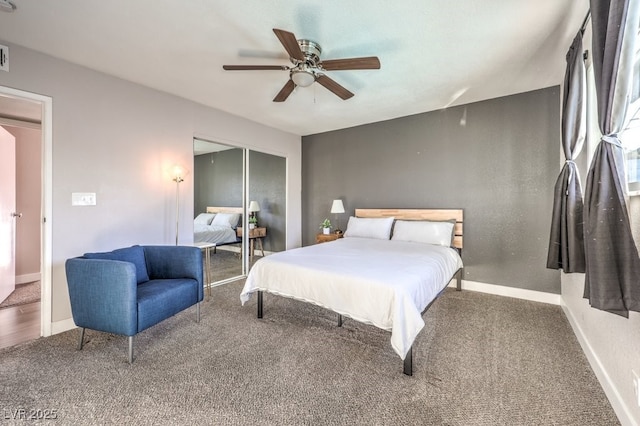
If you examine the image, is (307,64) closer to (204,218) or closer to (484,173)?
(204,218)

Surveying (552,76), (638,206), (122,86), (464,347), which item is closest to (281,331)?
(464,347)

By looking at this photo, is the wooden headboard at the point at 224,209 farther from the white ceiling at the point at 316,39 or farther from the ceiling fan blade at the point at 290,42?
the ceiling fan blade at the point at 290,42

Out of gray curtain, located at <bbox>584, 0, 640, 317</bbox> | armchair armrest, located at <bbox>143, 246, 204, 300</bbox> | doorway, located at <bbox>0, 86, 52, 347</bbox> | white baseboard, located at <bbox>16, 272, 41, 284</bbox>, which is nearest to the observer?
gray curtain, located at <bbox>584, 0, 640, 317</bbox>

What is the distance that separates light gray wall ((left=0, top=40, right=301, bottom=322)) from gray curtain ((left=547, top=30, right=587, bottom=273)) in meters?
4.01

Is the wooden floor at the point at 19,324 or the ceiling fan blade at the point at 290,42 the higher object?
the ceiling fan blade at the point at 290,42

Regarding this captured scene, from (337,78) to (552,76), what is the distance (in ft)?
7.78

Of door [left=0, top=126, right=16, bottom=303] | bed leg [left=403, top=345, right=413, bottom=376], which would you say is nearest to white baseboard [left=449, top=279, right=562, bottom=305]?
bed leg [left=403, top=345, right=413, bottom=376]

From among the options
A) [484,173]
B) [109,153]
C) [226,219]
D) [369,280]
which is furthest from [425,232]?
[109,153]

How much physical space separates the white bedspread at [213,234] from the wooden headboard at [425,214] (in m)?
2.19

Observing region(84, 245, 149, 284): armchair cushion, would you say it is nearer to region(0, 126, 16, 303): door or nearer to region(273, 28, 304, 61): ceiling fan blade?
region(0, 126, 16, 303): door

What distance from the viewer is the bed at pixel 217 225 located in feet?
13.2

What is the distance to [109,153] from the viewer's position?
3014 millimetres

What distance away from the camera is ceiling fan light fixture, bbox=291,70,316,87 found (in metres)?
2.38

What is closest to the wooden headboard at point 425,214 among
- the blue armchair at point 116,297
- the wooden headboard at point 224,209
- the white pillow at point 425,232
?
the white pillow at point 425,232
